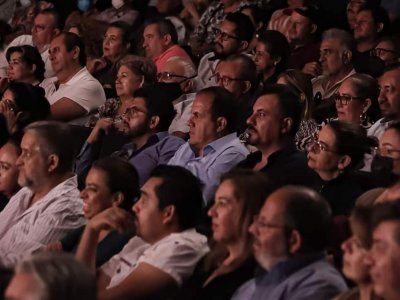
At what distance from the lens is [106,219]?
3.56 metres

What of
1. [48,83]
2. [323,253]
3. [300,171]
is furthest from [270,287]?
[48,83]

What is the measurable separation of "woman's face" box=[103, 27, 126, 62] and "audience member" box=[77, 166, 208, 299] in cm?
311

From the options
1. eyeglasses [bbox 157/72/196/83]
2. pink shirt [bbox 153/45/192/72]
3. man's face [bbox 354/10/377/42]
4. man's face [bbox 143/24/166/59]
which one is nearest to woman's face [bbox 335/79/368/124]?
eyeglasses [bbox 157/72/196/83]

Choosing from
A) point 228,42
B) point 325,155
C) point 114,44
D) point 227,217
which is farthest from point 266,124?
point 114,44

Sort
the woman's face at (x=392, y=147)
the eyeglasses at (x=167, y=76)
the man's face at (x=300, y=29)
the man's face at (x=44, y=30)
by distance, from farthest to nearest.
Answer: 1. the man's face at (x=44, y=30)
2. the man's face at (x=300, y=29)
3. the eyeglasses at (x=167, y=76)
4. the woman's face at (x=392, y=147)

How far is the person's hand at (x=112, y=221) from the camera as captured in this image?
356 cm

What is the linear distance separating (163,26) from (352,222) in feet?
12.3

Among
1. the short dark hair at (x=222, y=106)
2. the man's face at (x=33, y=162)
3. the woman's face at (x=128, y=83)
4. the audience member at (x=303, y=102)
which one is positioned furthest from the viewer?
the woman's face at (x=128, y=83)

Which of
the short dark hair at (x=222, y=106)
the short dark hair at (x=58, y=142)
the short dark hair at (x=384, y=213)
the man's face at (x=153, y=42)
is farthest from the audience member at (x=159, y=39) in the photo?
the short dark hair at (x=384, y=213)

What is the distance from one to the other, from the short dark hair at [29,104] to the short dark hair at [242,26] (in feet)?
4.42

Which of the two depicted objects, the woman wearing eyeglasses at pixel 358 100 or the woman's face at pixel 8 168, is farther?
the woman wearing eyeglasses at pixel 358 100

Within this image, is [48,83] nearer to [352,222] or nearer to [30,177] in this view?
[30,177]

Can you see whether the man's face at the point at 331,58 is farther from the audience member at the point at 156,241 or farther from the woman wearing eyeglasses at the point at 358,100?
the audience member at the point at 156,241

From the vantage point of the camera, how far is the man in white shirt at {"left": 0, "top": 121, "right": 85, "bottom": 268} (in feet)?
13.3
